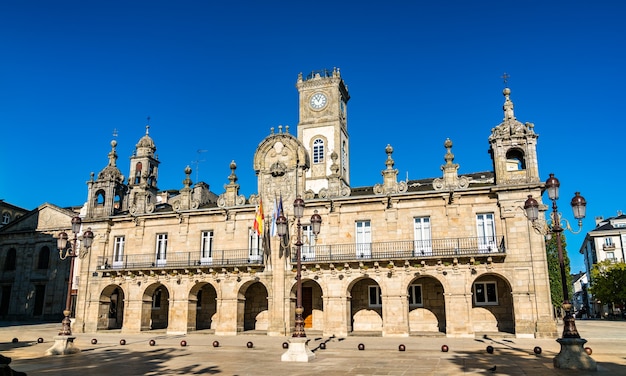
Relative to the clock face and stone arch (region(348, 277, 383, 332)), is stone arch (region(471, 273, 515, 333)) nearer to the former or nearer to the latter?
stone arch (region(348, 277, 383, 332))

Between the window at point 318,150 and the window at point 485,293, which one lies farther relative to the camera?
the window at point 318,150

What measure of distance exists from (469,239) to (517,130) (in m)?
6.51

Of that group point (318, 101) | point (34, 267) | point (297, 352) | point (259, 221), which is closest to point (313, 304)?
point (259, 221)

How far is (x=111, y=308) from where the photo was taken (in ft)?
116

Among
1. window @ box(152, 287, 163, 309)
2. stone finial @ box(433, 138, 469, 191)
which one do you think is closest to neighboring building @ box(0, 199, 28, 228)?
window @ box(152, 287, 163, 309)

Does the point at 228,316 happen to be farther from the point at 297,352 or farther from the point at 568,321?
the point at 568,321

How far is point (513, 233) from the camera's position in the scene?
80.9 feet

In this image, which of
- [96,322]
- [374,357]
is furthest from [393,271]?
[96,322]

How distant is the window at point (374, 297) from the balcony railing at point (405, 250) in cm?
250

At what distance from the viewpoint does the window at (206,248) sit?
29953mm

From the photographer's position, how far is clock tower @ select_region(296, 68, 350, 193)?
1690 inches

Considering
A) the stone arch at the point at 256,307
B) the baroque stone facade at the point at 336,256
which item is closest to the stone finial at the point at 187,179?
the baroque stone facade at the point at 336,256

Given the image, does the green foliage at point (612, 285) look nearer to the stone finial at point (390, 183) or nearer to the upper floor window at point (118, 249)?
the stone finial at point (390, 183)

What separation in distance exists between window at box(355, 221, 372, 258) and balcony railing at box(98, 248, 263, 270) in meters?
5.81
